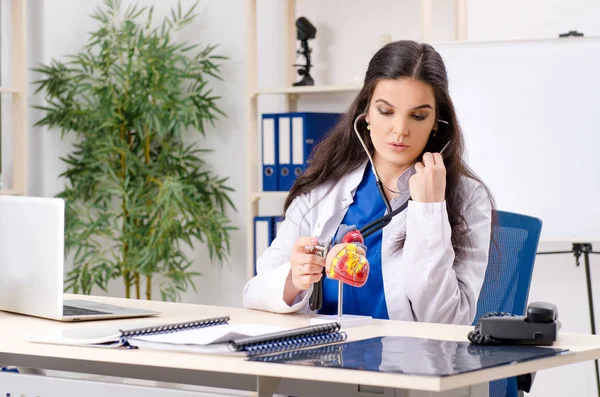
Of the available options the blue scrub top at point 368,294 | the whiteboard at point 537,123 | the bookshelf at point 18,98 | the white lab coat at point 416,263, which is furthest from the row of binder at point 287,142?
the blue scrub top at point 368,294

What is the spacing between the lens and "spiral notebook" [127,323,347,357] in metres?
1.40

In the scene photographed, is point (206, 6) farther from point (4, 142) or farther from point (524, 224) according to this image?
point (524, 224)

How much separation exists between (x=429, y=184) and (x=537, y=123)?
1.42m

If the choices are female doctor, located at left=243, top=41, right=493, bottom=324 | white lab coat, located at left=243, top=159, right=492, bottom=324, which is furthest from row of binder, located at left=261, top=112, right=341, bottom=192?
white lab coat, located at left=243, top=159, right=492, bottom=324

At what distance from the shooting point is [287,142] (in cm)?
388

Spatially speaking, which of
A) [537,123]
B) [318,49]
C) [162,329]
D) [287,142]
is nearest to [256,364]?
[162,329]

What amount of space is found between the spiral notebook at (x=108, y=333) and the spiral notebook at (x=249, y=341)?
0.03 metres

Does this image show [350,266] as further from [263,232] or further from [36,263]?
[263,232]

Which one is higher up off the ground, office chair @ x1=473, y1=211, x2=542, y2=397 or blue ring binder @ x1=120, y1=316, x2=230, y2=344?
office chair @ x1=473, y1=211, x2=542, y2=397

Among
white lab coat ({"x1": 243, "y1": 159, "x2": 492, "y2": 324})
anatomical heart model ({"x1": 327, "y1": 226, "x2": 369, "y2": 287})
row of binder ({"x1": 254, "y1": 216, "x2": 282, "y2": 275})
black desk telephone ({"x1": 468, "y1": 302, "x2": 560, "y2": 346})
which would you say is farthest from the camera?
row of binder ({"x1": 254, "y1": 216, "x2": 282, "y2": 275})

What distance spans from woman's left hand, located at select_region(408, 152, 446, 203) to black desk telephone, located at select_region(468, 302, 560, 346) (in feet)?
1.62

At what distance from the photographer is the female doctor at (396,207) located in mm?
1964

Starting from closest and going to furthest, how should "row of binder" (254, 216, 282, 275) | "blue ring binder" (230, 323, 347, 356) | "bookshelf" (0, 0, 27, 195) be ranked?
1. "blue ring binder" (230, 323, 347, 356)
2. "row of binder" (254, 216, 282, 275)
3. "bookshelf" (0, 0, 27, 195)

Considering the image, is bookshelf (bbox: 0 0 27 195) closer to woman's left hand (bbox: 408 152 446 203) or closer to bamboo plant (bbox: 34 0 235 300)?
bamboo plant (bbox: 34 0 235 300)
